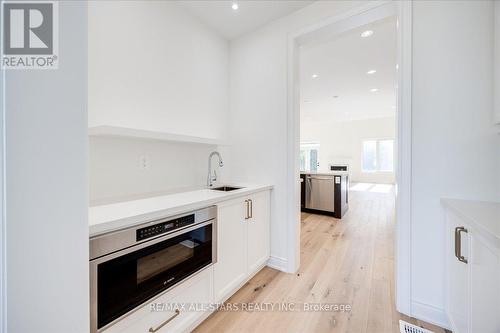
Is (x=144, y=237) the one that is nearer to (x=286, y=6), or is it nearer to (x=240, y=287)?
(x=240, y=287)

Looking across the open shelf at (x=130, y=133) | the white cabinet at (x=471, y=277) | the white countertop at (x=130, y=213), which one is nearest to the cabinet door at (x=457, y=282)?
the white cabinet at (x=471, y=277)

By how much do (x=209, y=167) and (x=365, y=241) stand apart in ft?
8.19

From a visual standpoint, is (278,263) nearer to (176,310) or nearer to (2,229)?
(176,310)

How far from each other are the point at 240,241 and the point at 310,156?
1044 cm

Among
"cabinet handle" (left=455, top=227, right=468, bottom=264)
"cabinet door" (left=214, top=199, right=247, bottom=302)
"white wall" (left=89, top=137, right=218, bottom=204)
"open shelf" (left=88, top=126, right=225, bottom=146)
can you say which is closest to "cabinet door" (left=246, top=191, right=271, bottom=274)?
"cabinet door" (left=214, top=199, right=247, bottom=302)

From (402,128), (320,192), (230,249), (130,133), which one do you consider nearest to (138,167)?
(130,133)

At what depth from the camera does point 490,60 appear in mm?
1372

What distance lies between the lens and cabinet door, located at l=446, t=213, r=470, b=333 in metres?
1.15

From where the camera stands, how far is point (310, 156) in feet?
38.2

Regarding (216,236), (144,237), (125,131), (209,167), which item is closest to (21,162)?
(144,237)

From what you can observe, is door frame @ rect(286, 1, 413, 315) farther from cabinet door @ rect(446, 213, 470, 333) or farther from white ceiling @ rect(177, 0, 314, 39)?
white ceiling @ rect(177, 0, 314, 39)

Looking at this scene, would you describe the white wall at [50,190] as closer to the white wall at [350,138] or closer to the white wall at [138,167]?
the white wall at [138,167]

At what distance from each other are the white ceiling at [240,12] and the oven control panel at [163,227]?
214 cm

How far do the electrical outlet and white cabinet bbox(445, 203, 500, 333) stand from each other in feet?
7.21
